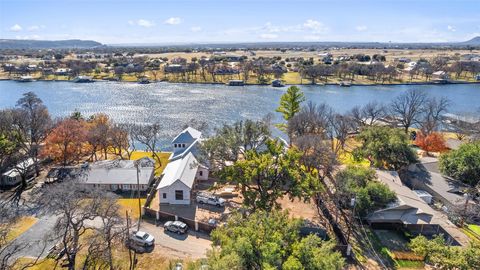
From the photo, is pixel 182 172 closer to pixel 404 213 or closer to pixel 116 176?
pixel 116 176

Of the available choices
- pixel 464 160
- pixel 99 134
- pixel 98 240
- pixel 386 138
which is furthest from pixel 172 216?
pixel 464 160

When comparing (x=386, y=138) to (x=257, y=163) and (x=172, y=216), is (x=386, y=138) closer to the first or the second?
(x=257, y=163)

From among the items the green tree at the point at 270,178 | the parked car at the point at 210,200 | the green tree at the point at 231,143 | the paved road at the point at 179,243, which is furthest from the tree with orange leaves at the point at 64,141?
the green tree at the point at 270,178

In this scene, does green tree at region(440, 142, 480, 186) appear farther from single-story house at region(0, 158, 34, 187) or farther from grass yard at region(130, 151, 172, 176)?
single-story house at region(0, 158, 34, 187)

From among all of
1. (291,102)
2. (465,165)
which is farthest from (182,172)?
(465,165)

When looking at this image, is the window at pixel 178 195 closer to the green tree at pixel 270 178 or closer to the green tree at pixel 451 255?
the green tree at pixel 270 178

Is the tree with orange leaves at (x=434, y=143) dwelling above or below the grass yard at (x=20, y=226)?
above
